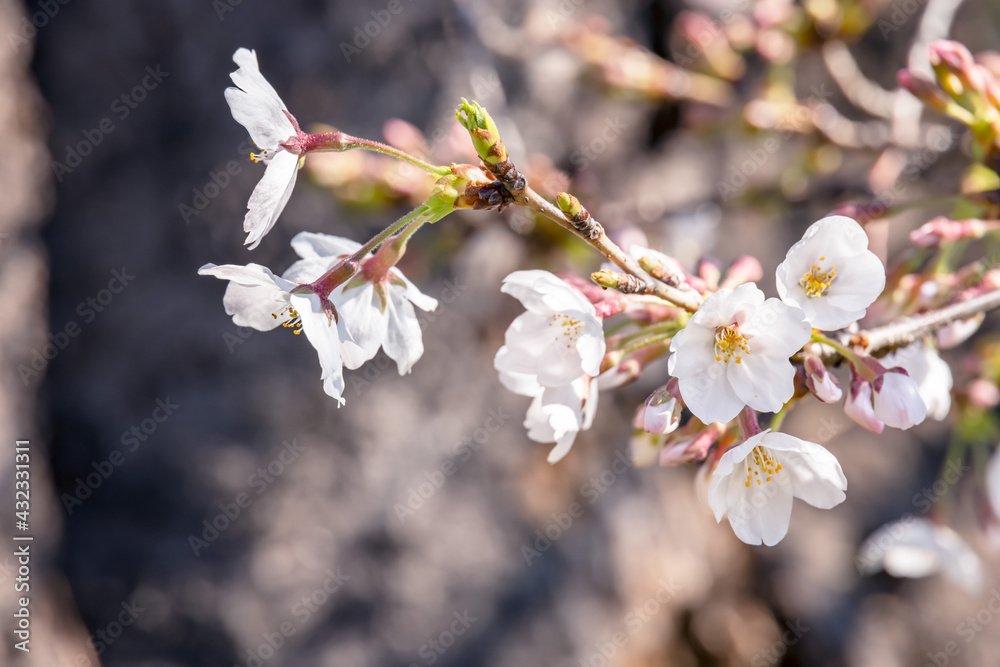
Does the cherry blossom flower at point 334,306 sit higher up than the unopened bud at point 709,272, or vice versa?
the cherry blossom flower at point 334,306

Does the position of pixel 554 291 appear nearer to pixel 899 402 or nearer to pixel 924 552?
pixel 899 402

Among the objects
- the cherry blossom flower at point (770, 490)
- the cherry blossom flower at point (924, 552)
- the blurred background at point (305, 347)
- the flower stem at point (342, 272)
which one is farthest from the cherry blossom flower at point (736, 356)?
the cherry blossom flower at point (924, 552)

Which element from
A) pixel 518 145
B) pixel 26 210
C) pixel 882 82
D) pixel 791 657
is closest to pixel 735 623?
pixel 791 657

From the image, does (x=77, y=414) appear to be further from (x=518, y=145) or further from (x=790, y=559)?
(x=790, y=559)

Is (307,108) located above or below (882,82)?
above

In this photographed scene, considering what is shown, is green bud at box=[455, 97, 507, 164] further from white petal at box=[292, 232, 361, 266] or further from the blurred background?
the blurred background

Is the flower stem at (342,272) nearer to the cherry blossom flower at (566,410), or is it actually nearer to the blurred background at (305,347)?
the cherry blossom flower at (566,410)
